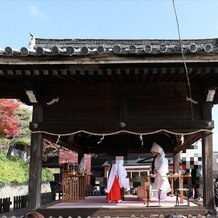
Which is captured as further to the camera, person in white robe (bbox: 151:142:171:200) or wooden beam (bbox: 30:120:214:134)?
person in white robe (bbox: 151:142:171:200)

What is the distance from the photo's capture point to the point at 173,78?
25.0ft

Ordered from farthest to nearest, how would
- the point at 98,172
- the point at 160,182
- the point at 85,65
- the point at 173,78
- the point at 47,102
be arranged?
1. the point at 98,172
2. the point at 160,182
3. the point at 47,102
4. the point at 173,78
5. the point at 85,65

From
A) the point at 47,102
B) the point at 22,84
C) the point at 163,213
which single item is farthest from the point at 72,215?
the point at 22,84

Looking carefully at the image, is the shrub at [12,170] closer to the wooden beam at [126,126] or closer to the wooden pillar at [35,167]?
the wooden pillar at [35,167]

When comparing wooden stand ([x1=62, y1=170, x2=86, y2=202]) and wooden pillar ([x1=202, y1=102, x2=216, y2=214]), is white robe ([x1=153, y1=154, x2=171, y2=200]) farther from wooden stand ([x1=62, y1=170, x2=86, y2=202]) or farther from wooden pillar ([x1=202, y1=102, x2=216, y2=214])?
wooden stand ([x1=62, y1=170, x2=86, y2=202])

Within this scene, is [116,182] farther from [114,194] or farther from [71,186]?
[71,186]

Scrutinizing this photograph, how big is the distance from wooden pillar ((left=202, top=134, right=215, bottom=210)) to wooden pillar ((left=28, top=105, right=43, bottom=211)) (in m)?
3.53

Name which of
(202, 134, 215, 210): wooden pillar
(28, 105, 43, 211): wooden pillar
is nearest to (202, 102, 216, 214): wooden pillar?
(202, 134, 215, 210): wooden pillar

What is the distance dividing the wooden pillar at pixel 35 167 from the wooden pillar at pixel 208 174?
3.53 metres

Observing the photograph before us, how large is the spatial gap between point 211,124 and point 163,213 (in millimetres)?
2158

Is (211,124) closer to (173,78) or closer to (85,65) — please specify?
(173,78)

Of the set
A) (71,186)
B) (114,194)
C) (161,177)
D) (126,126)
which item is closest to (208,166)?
(126,126)

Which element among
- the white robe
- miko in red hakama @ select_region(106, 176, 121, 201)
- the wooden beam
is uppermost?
the wooden beam

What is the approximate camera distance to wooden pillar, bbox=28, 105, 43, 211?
7766 mm
